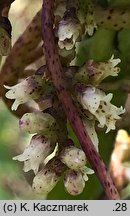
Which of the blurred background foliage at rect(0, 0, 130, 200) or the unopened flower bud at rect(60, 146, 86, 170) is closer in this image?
the unopened flower bud at rect(60, 146, 86, 170)

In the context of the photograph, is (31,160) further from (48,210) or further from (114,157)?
(114,157)

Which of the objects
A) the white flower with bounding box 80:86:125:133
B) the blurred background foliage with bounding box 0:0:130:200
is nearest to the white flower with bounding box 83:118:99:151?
the white flower with bounding box 80:86:125:133

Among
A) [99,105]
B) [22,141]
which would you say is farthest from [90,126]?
[22,141]

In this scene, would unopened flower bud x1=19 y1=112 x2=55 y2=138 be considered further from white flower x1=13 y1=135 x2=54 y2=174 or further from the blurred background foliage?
the blurred background foliage

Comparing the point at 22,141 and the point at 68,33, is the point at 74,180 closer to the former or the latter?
the point at 68,33

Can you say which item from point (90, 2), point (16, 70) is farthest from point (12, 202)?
point (16, 70)

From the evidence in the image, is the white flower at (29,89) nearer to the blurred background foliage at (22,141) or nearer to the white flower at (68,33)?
the white flower at (68,33)
